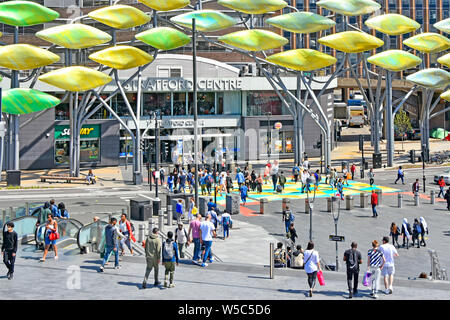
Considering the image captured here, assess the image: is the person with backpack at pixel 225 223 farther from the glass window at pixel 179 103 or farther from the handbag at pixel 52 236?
the glass window at pixel 179 103

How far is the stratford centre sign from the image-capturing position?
6456 cm

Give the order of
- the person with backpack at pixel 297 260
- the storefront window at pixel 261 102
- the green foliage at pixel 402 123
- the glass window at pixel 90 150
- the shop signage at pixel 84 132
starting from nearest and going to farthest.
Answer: the person with backpack at pixel 297 260
the shop signage at pixel 84 132
the glass window at pixel 90 150
the storefront window at pixel 261 102
the green foliage at pixel 402 123

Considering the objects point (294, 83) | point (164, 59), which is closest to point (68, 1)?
point (164, 59)

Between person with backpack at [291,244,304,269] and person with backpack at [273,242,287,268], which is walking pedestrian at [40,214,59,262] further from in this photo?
person with backpack at [291,244,304,269]

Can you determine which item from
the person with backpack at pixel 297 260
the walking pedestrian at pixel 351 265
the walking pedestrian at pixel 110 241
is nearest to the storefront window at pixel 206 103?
the person with backpack at pixel 297 260

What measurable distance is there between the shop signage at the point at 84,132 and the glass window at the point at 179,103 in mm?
8957

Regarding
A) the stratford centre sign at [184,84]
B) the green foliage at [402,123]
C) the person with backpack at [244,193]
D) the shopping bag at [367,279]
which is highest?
the stratford centre sign at [184,84]

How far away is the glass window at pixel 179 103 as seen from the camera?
219 feet

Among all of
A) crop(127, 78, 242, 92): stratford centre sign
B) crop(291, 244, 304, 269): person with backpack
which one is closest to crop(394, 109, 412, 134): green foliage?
crop(127, 78, 242, 92): stratford centre sign

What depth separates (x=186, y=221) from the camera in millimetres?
31016

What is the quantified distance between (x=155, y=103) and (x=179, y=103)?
259 cm

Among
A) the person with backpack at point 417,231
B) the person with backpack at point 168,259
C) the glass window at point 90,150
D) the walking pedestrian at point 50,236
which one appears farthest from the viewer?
the glass window at point 90,150

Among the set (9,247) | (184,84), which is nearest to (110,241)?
(9,247)

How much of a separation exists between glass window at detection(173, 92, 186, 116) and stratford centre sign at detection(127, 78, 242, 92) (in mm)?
1379
